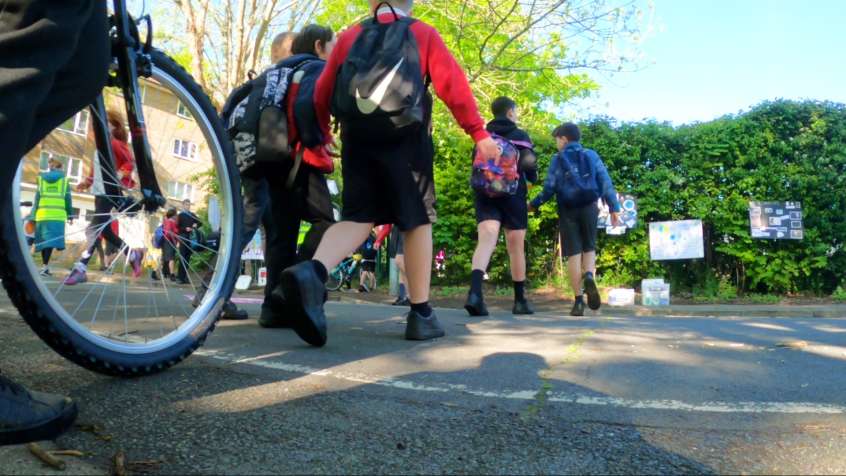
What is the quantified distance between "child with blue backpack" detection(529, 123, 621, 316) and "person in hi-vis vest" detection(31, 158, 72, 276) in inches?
197

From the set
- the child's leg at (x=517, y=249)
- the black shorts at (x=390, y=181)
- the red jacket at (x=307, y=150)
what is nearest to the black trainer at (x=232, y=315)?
the red jacket at (x=307, y=150)

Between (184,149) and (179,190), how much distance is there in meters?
0.19

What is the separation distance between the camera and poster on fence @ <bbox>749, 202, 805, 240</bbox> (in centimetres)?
1131

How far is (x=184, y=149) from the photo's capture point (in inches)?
109

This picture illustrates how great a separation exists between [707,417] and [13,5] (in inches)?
78.5

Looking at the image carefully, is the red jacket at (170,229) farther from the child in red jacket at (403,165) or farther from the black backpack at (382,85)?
the black backpack at (382,85)

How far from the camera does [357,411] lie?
1.87 metres

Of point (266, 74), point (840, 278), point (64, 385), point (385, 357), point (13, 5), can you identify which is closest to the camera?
point (13, 5)

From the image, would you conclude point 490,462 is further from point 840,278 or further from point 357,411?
point 840,278

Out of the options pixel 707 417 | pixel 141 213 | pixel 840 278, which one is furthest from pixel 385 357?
pixel 840 278

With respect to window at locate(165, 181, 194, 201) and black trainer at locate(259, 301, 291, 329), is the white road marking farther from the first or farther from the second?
black trainer at locate(259, 301, 291, 329)

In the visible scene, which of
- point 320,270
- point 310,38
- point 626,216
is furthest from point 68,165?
point 626,216

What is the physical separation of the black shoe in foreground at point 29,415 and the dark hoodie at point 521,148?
4993 mm

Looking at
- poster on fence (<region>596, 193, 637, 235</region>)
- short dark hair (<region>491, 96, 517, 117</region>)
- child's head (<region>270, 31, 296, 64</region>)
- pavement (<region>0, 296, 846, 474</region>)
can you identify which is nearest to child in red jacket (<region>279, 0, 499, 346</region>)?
pavement (<region>0, 296, 846, 474</region>)
